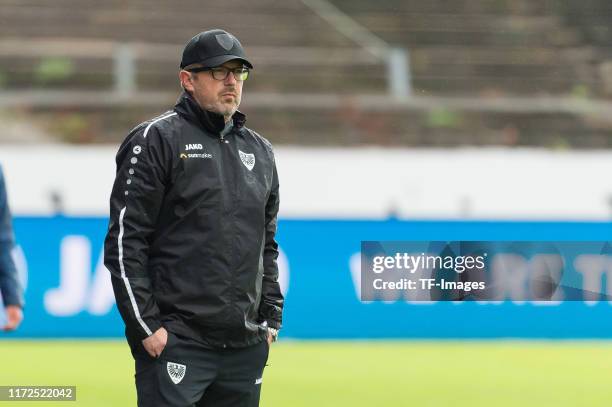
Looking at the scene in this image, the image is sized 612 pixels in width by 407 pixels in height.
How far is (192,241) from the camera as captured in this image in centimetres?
339

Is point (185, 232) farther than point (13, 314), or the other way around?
point (13, 314)

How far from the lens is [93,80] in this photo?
54.5 feet

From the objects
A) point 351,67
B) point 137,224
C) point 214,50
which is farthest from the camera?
point 351,67

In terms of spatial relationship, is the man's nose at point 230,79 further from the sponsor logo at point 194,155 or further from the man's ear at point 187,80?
the sponsor logo at point 194,155

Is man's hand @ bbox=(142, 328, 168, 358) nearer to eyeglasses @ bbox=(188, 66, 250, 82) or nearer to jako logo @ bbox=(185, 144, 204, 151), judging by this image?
jako logo @ bbox=(185, 144, 204, 151)

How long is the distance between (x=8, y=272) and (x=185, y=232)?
4.04 feet

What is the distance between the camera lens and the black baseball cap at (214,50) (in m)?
3.45

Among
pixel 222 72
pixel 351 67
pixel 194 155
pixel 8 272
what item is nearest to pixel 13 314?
pixel 8 272

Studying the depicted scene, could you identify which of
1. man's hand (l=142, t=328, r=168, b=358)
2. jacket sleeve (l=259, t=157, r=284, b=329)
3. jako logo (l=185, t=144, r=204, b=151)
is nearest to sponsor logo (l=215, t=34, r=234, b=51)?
Answer: jako logo (l=185, t=144, r=204, b=151)

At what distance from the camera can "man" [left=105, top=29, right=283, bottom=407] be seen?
11.0 feet

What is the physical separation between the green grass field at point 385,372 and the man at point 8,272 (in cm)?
255

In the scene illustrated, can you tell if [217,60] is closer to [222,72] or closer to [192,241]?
[222,72]

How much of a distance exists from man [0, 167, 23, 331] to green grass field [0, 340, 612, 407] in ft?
8.36

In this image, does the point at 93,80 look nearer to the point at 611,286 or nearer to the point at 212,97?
the point at 611,286
